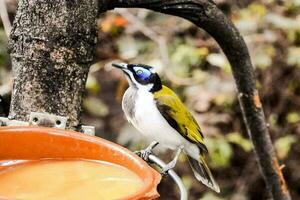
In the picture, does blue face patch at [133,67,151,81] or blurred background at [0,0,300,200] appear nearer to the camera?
blue face patch at [133,67,151,81]

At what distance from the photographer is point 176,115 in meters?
1.97

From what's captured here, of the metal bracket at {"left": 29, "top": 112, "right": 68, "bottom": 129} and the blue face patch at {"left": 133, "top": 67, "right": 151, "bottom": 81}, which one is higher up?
the blue face patch at {"left": 133, "top": 67, "right": 151, "bottom": 81}

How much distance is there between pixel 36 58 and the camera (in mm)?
1691

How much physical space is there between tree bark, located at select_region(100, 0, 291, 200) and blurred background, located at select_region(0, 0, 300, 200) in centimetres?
180

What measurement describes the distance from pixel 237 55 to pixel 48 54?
2.49 feet

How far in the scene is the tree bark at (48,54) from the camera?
1.69 meters

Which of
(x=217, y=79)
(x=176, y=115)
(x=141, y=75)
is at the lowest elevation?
(x=217, y=79)

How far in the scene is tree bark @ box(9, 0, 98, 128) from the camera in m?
1.69

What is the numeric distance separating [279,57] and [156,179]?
3489mm

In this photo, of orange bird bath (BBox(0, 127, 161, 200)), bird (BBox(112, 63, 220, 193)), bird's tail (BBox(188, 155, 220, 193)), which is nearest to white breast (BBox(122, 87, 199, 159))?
bird (BBox(112, 63, 220, 193))

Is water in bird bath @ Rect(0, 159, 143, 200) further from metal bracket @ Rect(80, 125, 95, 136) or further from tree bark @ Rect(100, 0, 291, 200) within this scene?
tree bark @ Rect(100, 0, 291, 200)

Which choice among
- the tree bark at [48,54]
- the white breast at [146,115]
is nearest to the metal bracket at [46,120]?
the tree bark at [48,54]

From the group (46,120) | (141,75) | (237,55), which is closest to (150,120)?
(141,75)

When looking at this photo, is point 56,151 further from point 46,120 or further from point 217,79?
point 217,79
